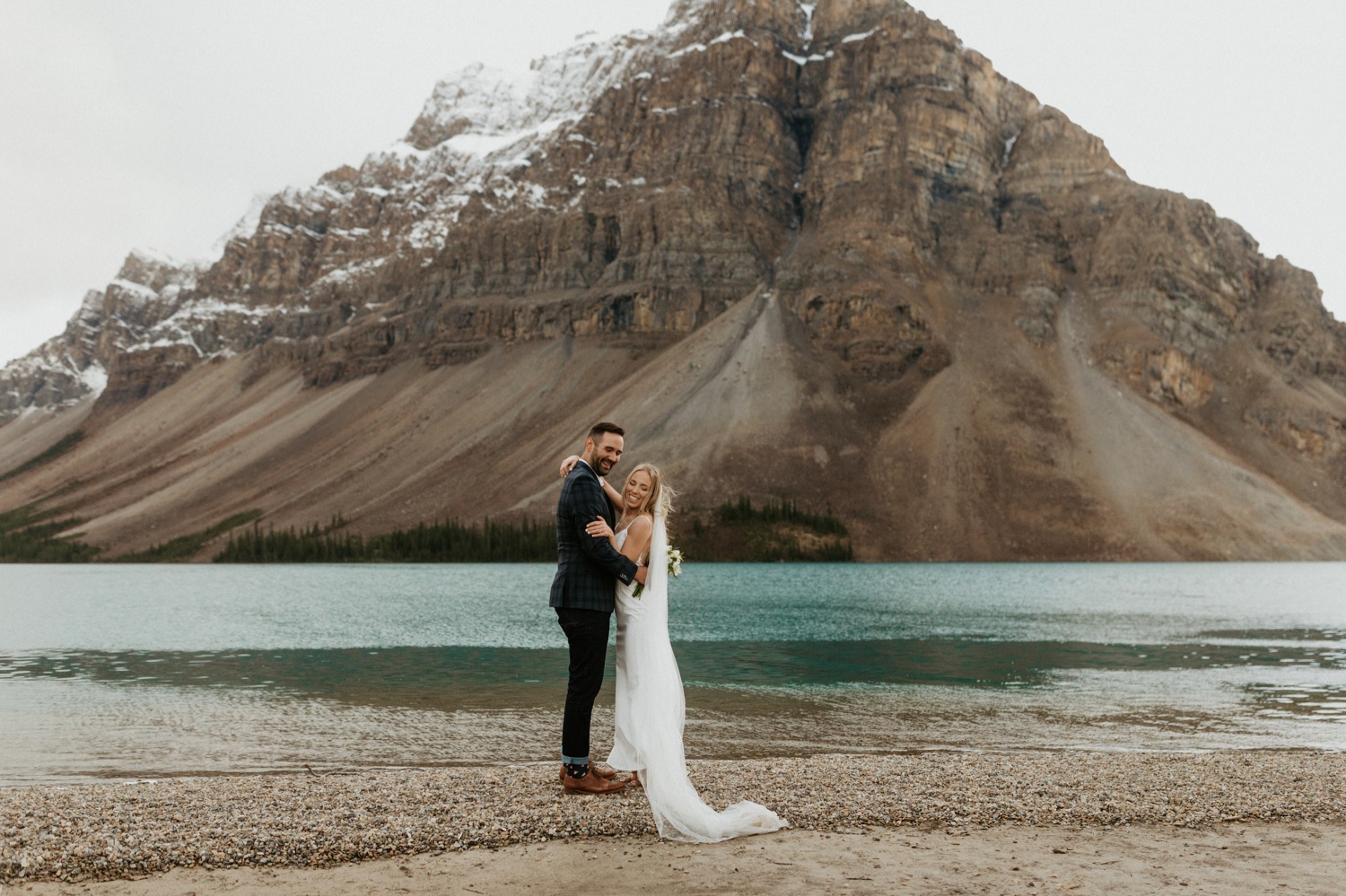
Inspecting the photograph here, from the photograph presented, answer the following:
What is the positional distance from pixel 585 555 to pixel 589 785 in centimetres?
283

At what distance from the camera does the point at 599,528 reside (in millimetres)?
12008

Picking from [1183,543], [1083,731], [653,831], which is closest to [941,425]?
[1183,543]

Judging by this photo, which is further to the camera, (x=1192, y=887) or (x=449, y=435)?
(x=449, y=435)

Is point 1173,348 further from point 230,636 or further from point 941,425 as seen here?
point 230,636

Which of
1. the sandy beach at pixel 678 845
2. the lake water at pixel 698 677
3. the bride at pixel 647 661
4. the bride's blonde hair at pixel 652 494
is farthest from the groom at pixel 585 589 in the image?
the lake water at pixel 698 677

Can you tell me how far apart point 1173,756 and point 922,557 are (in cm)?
13301

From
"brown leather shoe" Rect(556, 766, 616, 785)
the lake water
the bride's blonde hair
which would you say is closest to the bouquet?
the bride's blonde hair

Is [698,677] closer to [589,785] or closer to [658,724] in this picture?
[589,785]

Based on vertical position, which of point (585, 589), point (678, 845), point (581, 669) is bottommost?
point (678, 845)

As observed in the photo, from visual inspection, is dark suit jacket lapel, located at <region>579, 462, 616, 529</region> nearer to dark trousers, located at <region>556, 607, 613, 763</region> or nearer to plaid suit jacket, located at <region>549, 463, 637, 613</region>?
plaid suit jacket, located at <region>549, 463, 637, 613</region>

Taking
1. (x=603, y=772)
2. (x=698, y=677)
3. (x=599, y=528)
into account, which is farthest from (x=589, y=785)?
(x=698, y=677)

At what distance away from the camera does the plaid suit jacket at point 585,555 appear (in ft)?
39.5

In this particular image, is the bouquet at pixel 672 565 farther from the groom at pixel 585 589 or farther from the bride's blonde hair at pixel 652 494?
the bride's blonde hair at pixel 652 494

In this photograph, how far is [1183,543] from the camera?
147 meters
